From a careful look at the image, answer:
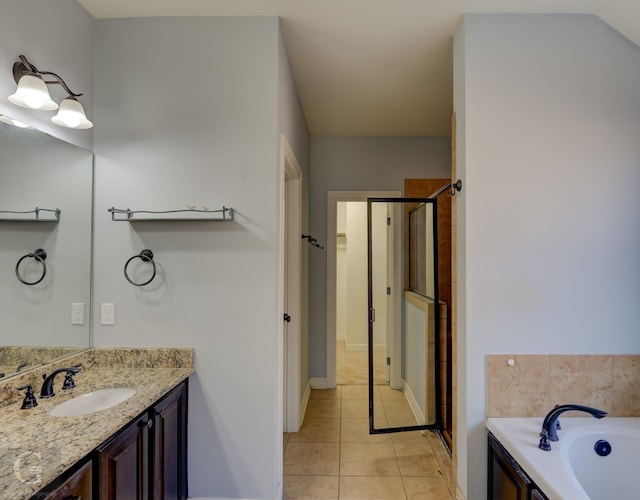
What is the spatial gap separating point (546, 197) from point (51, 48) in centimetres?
260

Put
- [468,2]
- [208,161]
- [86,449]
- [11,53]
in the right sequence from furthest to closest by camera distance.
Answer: [208,161], [468,2], [11,53], [86,449]

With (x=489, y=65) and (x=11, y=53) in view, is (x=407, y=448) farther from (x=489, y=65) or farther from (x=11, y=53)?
(x=11, y=53)

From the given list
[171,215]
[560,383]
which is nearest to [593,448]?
[560,383]

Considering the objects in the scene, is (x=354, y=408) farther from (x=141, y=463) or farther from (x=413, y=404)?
(x=141, y=463)

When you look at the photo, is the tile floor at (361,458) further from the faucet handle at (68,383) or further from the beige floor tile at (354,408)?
the faucet handle at (68,383)

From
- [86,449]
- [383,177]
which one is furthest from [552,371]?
[383,177]

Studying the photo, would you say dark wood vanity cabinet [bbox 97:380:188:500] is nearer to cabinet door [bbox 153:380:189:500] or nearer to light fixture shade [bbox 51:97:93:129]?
cabinet door [bbox 153:380:189:500]

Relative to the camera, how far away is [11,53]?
153 centimetres

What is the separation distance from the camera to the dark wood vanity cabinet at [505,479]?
1.46 metres

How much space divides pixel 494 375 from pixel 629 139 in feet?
4.72

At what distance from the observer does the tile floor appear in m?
2.19

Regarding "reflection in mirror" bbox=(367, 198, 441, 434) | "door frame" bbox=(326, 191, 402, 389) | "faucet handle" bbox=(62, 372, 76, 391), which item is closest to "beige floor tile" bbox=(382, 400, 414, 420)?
"reflection in mirror" bbox=(367, 198, 441, 434)

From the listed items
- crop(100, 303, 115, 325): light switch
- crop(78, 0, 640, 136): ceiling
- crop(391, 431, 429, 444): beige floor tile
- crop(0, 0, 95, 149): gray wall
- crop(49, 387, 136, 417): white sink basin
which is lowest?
crop(391, 431, 429, 444): beige floor tile

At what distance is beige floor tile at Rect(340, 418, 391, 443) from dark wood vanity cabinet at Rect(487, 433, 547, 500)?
3.64 feet
